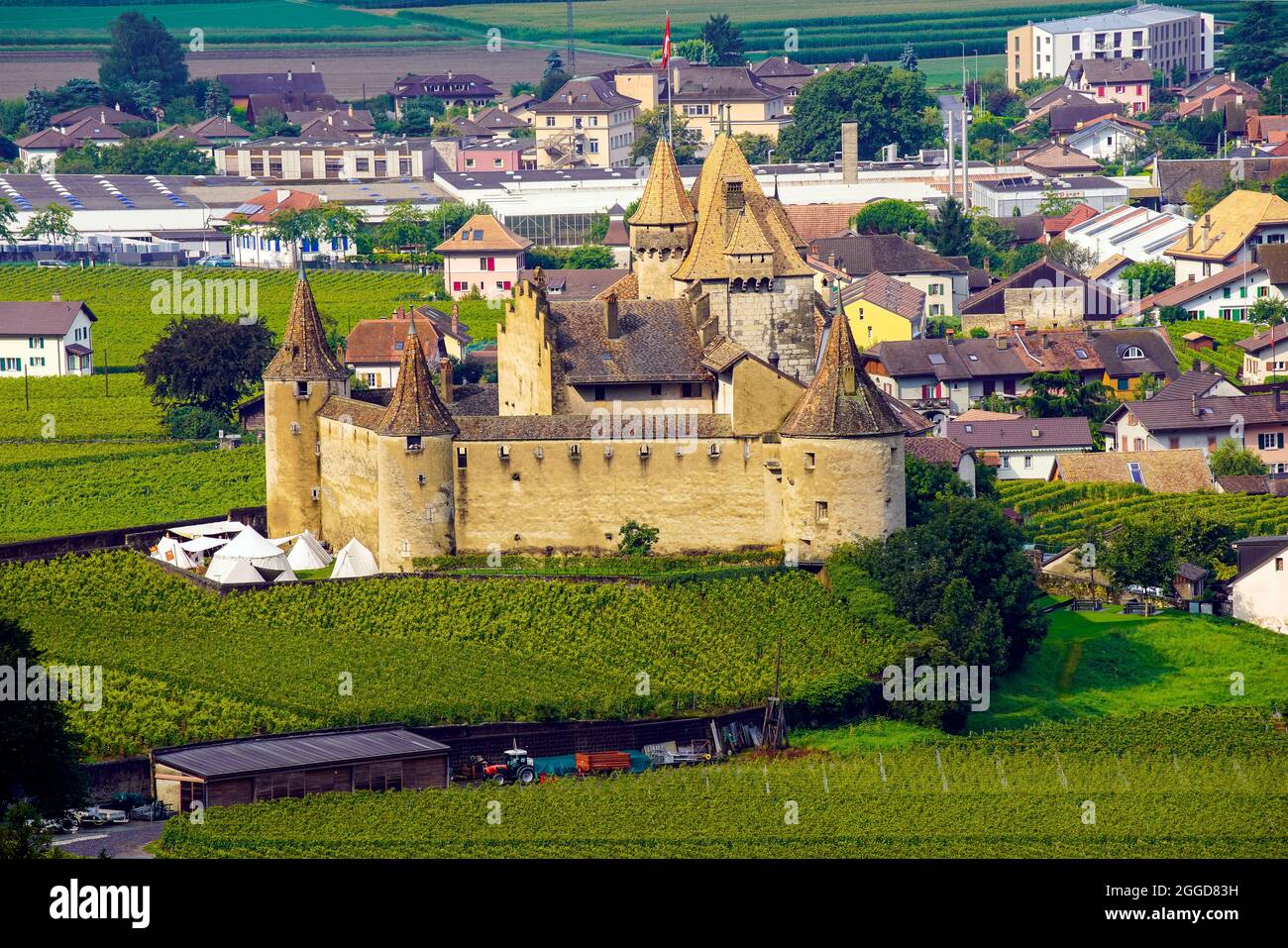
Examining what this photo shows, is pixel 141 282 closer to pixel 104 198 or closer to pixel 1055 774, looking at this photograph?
pixel 104 198

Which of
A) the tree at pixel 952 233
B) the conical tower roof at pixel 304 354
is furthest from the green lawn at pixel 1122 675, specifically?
the tree at pixel 952 233

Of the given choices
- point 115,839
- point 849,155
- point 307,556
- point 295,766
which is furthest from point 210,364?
point 849,155

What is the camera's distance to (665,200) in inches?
3895

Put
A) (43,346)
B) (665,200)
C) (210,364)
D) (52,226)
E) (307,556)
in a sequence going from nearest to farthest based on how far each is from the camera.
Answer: (307,556)
(665,200)
(210,364)
(43,346)
(52,226)

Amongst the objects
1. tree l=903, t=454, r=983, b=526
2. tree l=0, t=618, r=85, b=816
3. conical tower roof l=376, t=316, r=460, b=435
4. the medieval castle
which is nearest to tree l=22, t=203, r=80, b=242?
the medieval castle

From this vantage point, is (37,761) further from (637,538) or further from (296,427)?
(296,427)

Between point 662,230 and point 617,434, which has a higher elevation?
point 662,230

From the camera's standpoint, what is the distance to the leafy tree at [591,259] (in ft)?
528

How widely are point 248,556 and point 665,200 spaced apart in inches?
772

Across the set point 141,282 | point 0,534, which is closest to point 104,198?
point 141,282

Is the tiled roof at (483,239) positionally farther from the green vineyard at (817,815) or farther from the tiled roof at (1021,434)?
the green vineyard at (817,815)

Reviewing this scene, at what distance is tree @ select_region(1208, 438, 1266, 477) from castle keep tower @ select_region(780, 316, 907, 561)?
29.8 m

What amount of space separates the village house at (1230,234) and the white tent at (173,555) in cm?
7555
